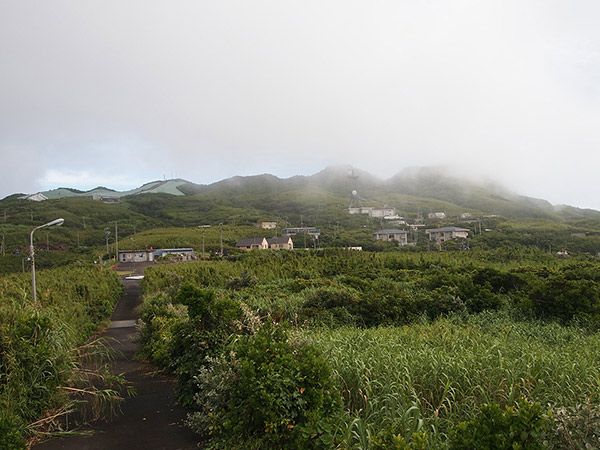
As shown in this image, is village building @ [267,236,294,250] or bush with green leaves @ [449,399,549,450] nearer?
bush with green leaves @ [449,399,549,450]

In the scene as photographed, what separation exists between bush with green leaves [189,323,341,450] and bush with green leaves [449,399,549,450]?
1.34 metres

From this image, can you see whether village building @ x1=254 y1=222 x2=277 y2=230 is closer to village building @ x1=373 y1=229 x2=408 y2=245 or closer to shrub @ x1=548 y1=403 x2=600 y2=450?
village building @ x1=373 y1=229 x2=408 y2=245

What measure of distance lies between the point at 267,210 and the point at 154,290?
98.6 m

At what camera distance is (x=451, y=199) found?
136m

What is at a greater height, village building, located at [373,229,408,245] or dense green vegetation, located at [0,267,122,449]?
dense green vegetation, located at [0,267,122,449]

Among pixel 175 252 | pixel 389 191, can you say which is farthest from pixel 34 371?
pixel 389 191

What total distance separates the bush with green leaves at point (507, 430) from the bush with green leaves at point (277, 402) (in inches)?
52.6

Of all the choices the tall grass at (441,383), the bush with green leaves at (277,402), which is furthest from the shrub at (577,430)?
the bush with green leaves at (277,402)

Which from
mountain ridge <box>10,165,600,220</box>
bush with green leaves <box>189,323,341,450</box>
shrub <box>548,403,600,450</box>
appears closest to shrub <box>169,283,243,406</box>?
bush with green leaves <box>189,323,341,450</box>

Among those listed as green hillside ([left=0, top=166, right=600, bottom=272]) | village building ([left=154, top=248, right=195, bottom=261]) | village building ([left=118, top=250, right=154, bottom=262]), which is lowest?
village building ([left=118, top=250, right=154, bottom=262])

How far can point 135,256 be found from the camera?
5222cm

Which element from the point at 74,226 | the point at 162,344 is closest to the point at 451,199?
the point at 74,226

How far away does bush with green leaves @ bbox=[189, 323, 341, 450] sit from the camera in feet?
10.8

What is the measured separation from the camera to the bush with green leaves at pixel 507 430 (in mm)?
2105
